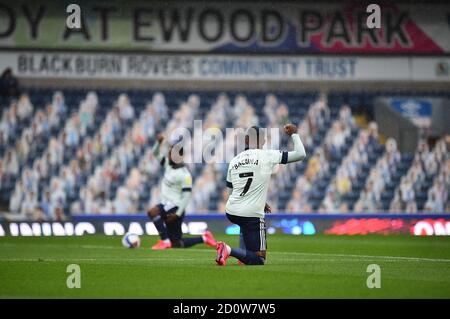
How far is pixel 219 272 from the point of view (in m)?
17.5

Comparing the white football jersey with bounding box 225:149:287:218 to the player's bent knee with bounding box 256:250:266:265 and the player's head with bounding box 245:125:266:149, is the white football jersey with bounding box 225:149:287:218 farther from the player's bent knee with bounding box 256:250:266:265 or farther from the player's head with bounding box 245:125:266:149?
the player's bent knee with bounding box 256:250:266:265

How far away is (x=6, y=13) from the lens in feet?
144

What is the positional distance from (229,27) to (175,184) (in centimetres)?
2194

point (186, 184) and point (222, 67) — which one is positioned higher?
point (222, 67)

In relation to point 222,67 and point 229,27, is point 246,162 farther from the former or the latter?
point 229,27

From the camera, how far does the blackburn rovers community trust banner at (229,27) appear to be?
1726 inches

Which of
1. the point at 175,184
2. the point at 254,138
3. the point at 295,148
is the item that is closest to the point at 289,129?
the point at 295,148

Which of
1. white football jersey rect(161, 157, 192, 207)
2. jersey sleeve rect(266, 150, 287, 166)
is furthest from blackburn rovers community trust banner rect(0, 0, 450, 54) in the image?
jersey sleeve rect(266, 150, 287, 166)

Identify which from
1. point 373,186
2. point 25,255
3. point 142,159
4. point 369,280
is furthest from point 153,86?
point 369,280

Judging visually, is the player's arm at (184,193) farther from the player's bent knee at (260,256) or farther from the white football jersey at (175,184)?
the player's bent knee at (260,256)

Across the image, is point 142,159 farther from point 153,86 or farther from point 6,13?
point 6,13

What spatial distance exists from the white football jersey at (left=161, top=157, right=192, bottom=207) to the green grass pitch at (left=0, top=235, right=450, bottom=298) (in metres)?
1.26

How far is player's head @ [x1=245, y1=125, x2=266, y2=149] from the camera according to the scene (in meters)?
18.2
